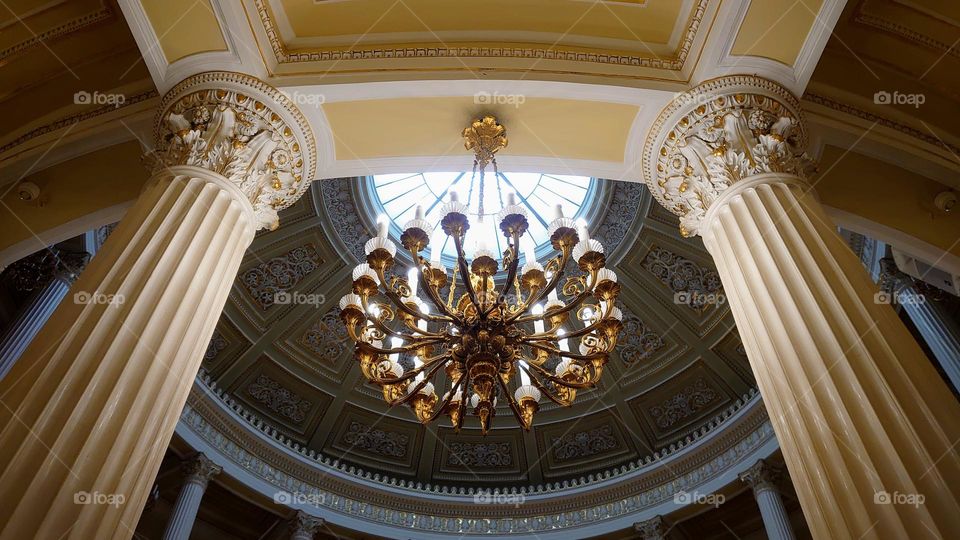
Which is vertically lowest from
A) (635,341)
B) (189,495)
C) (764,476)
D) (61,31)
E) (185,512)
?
(185,512)

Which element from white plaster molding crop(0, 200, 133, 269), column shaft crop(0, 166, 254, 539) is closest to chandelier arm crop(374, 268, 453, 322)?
column shaft crop(0, 166, 254, 539)

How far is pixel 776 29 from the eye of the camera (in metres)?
4.44

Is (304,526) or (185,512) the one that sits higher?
(304,526)

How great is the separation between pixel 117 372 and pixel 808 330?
3307mm

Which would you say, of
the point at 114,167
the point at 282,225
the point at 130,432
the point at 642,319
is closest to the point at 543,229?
the point at 642,319

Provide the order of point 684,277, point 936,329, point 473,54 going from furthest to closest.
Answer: point 684,277 → point 936,329 → point 473,54

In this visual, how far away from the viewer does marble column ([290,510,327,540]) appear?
10.4 m

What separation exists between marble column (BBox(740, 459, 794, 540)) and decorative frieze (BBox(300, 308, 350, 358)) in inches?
295

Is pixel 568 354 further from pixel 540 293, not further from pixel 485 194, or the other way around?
pixel 485 194

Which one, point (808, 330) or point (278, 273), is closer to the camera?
point (808, 330)

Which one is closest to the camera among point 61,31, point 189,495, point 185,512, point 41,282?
point 61,31

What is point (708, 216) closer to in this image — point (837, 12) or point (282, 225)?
point (837, 12)

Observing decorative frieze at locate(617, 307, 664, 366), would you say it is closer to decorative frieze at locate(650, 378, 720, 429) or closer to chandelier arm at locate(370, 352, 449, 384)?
decorative frieze at locate(650, 378, 720, 429)

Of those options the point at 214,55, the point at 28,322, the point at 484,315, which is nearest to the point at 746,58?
the point at 484,315
